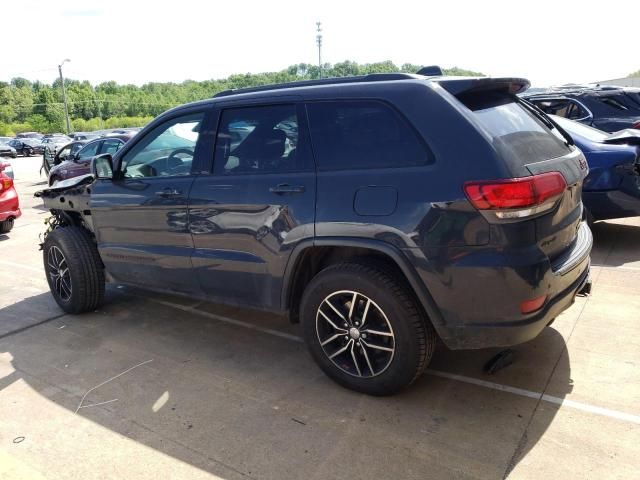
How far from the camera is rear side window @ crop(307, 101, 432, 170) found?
3016 mm

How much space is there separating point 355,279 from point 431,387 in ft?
3.01

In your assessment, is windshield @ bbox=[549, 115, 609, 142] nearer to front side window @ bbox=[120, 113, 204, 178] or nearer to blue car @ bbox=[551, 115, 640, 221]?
blue car @ bbox=[551, 115, 640, 221]

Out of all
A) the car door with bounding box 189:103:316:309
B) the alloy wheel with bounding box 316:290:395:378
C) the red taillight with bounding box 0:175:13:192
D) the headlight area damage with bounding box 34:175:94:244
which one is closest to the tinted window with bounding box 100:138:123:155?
the red taillight with bounding box 0:175:13:192

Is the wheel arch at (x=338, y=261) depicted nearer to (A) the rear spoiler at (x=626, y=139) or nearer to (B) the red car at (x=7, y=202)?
(A) the rear spoiler at (x=626, y=139)

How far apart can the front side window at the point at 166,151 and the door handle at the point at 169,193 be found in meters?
0.14

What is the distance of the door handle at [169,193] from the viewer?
4000 millimetres

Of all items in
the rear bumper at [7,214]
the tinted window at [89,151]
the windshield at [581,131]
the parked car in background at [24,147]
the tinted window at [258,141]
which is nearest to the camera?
the tinted window at [258,141]

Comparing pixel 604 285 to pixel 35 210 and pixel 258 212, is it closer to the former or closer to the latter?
pixel 258 212

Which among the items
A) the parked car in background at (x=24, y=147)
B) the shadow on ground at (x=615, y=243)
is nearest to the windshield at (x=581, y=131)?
the shadow on ground at (x=615, y=243)

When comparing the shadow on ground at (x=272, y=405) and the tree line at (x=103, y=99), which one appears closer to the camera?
the shadow on ground at (x=272, y=405)

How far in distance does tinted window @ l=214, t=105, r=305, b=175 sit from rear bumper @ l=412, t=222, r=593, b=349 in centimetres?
125

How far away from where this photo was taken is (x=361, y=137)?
321 cm

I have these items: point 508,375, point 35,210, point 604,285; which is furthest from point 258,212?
point 35,210

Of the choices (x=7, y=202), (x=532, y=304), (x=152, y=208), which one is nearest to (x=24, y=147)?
(x=7, y=202)
